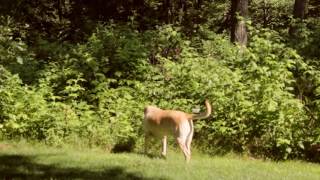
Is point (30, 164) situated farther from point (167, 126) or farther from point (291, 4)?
point (291, 4)

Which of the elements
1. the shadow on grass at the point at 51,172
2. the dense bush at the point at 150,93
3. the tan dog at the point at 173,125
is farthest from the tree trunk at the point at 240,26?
the shadow on grass at the point at 51,172

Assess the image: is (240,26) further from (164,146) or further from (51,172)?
(51,172)

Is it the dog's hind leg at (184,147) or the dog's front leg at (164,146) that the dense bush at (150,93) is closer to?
the dog's front leg at (164,146)

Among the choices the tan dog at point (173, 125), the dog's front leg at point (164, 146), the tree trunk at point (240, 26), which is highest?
the tree trunk at point (240, 26)

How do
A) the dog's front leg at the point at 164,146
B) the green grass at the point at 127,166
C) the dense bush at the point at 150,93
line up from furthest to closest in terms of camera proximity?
the dense bush at the point at 150,93, the dog's front leg at the point at 164,146, the green grass at the point at 127,166

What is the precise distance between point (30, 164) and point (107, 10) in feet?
51.9

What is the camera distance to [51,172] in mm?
10680

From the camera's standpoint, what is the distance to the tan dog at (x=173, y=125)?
40.0 feet

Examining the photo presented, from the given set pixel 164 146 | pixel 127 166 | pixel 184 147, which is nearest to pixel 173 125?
pixel 184 147

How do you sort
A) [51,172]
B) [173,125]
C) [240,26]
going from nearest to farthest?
[51,172] → [173,125] → [240,26]

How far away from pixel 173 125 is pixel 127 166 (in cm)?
155

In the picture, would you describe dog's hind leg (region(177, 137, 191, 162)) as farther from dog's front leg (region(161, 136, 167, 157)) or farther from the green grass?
dog's front leg (region(161, 136, 167, 157))

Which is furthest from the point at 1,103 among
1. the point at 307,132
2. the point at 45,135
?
the point at 307,132

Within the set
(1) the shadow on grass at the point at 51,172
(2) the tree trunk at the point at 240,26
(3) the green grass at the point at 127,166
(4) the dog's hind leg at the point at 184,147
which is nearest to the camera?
(1) the shadow on grass at the point at 51,172
